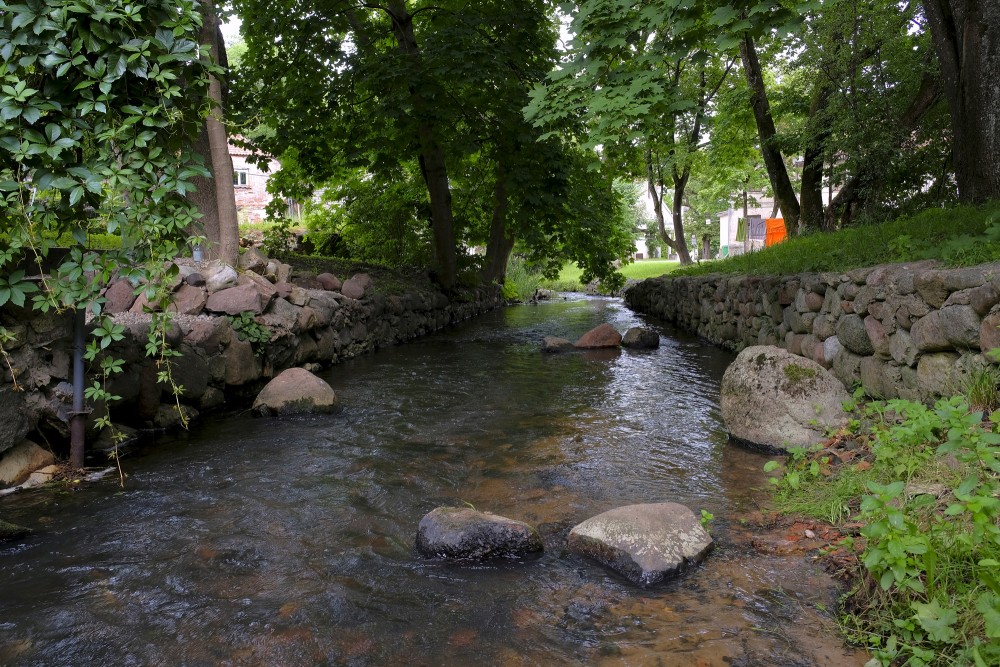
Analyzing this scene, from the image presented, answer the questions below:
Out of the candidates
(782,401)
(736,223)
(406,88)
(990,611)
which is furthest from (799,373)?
(736,223)

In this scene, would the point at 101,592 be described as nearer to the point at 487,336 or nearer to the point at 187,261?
the point at 187,261

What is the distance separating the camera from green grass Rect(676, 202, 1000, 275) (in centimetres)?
467

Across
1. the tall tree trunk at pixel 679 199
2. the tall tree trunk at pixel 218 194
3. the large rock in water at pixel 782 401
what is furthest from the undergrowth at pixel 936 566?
the tall tree trunk at pixel 679 199

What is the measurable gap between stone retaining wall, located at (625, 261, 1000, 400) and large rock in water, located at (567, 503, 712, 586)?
2.17 meters

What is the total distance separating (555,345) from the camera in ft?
37.5

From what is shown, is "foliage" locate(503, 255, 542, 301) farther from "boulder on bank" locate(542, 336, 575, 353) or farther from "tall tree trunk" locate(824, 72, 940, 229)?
"tall tree trunk" locate(824, 72, 940, 229)

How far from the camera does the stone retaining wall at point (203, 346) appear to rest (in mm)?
4508

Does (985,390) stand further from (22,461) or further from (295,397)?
(22,461)

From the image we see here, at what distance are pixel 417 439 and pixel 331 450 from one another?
0.78 metres

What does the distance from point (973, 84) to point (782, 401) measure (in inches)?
202

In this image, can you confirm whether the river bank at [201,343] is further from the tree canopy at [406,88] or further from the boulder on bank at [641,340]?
the boulder on bank at [641,340]

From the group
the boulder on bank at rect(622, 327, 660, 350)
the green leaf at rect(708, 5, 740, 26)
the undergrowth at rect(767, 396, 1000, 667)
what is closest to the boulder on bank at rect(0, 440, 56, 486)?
the undergrowth at rect(767, 396, 1000, 667)

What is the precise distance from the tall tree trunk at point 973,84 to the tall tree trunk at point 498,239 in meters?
11.4

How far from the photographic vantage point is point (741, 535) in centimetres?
358
